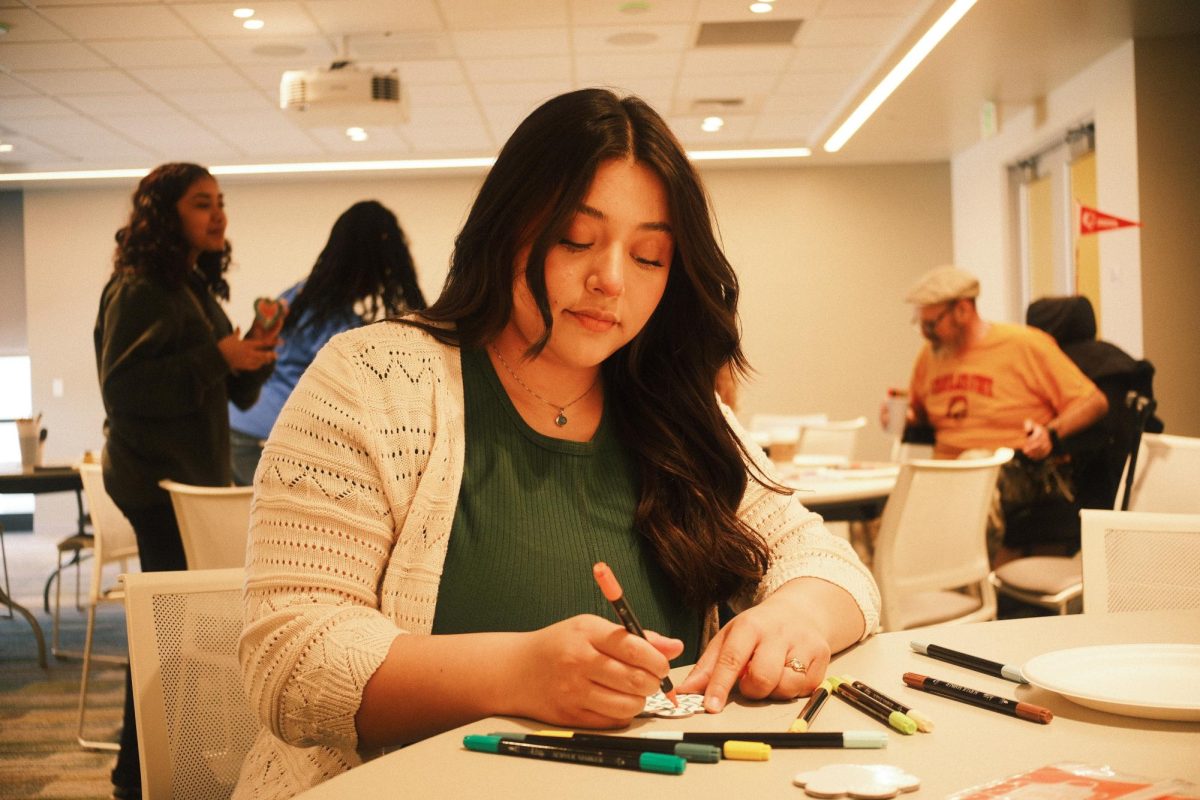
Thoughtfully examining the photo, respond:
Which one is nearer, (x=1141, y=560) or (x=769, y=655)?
(x=769, y=655)

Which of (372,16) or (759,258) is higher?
(372,16)

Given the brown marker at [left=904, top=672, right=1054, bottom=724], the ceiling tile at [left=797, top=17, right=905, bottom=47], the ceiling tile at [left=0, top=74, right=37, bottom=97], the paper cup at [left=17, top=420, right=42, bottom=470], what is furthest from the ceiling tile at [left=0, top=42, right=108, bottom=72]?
the brown marker at [left=904, top=672, right=1054, bottom=724]

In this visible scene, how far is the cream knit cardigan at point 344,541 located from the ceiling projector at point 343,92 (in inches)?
192

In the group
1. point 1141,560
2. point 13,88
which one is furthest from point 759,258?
point 1141,560

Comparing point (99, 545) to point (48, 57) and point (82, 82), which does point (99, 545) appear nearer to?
point (48, 57)

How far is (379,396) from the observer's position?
3.73ft

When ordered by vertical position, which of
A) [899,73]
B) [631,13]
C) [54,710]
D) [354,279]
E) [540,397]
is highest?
[631,13]

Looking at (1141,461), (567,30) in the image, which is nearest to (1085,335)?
(1141,461)

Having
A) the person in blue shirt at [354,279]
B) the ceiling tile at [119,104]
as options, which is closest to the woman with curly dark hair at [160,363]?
the person in blue shirt at [354,279]

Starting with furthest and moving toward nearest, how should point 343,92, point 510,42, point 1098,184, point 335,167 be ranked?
point 335,167
point 1098,184
point 510,42
point 343,92

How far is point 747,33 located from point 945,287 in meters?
2.27

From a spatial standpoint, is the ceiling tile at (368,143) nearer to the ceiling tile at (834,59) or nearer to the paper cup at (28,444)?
the ceiling tile at (834,59)

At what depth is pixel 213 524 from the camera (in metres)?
2.47

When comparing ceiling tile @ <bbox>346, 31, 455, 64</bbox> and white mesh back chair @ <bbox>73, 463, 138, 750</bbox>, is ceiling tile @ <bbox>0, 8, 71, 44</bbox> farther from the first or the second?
white mesh back chair @ <bbox>73, 463, 138, 750</bbox>
